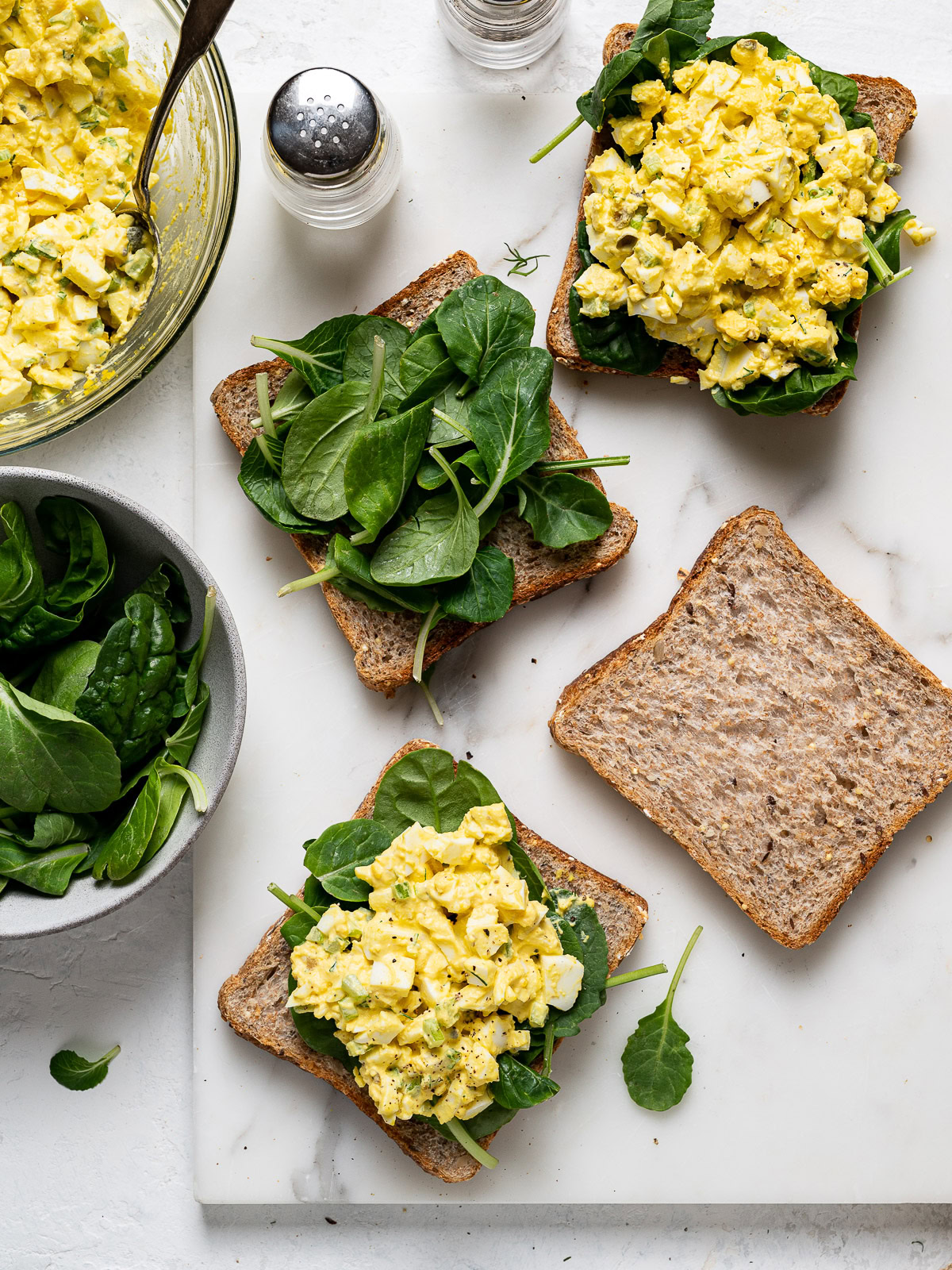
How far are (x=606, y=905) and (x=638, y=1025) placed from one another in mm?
282

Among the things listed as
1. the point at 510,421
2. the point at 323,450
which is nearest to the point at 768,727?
the point at 510,421

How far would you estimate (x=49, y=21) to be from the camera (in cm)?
206

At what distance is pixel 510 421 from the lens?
2.20 m

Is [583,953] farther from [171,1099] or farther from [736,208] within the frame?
[736,208]

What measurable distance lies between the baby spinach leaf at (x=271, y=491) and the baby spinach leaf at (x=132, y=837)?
58 cm

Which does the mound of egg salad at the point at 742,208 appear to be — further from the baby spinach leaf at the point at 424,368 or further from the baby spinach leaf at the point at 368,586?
the baby spinach leaf at the point at 368,586

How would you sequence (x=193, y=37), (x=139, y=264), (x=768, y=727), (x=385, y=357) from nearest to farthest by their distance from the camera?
1. (x=193, y=37)
2. (x=139, y=264)
3. (x=385, y=357)
4. (x=768, y=727)

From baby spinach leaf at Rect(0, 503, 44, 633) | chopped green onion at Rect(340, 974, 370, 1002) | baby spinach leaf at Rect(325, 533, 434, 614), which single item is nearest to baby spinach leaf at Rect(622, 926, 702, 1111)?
chopped green onion at Rect(340, 974, 370, 1002)

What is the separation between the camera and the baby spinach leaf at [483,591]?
7.33 feet

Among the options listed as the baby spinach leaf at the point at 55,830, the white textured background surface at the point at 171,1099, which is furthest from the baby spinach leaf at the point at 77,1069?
the baby spinach leaf at the point at 55,830

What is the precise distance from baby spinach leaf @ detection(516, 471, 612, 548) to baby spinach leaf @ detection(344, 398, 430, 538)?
0.26 metres

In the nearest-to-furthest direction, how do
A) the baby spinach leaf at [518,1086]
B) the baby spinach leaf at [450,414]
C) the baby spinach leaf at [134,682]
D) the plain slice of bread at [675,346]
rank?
1. the baby spinach leaf at [134,682]
2. the baby spinach leaf at [518,1086]
3. the baby spinach leaf at [450,414]
4. the plain slice of bread at [675,346]

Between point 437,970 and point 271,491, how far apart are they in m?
1.03

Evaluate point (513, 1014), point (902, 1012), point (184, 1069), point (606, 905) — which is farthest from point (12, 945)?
point (902, 1012)
